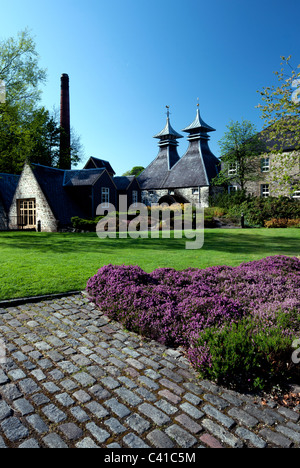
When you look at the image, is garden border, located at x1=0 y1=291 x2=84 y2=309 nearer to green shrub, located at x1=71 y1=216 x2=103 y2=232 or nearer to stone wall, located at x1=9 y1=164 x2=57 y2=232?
green shrub, located at x1=71 y1=216 x2=103 y2=232

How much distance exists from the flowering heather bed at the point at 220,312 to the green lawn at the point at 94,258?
1.78 metres

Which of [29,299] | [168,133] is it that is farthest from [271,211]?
[168,133]

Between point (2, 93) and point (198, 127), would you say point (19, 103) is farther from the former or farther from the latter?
point (198, 127)

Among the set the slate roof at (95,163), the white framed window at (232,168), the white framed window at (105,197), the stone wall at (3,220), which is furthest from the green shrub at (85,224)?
the slate roof at (95,163)

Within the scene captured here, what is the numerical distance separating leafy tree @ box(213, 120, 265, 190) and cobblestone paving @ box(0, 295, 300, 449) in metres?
33.7

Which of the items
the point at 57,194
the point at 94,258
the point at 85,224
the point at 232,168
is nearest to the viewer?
the point at 94,258

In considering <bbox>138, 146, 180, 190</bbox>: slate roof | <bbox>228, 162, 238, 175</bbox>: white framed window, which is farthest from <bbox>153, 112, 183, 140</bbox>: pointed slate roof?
<bbox>228, 162, 238, 175</bbox>: white framed window

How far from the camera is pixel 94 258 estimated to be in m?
11.4

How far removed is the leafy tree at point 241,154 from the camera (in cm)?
3544

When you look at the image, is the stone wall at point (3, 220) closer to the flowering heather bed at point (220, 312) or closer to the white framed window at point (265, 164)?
the flowering heather bed at point (220, 312)

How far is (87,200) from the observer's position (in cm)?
2788

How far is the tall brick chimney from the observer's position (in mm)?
38594

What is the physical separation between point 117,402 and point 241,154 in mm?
36145
